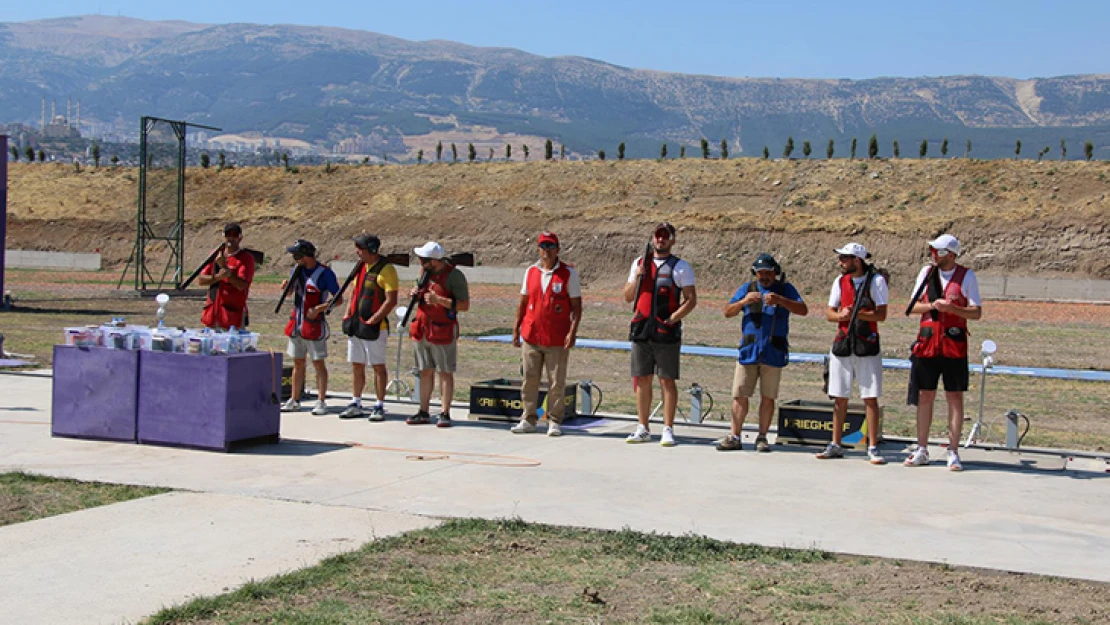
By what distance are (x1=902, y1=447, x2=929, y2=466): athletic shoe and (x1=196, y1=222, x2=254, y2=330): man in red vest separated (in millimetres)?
6879

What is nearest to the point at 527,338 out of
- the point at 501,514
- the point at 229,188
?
the point at 501,514

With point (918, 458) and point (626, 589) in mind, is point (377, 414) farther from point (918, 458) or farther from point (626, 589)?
point (626, 589)

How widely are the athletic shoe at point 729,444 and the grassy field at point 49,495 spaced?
16.1 ft

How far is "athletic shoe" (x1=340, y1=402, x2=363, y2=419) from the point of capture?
13.3 metres

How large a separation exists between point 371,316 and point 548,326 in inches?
76.6

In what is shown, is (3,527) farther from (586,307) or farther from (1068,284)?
(1068,284)

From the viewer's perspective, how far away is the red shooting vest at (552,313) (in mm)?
12320

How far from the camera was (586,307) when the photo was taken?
41.9m

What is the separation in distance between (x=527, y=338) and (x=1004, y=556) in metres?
5.74

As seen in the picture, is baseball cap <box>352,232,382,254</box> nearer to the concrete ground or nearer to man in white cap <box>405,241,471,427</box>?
man in white cap <box>405,241,471,427</box>

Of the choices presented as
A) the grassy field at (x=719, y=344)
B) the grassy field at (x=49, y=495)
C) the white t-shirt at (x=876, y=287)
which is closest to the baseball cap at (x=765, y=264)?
the white t-shirt at (x=876, y=287)

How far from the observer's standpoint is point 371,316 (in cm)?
1306

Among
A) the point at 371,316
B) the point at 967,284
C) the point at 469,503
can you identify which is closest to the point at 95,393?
the point at 371,316

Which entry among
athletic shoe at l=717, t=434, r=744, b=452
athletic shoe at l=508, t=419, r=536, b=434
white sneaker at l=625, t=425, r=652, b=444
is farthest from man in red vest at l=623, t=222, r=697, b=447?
athletic shoe at l=508, t=419, r=536, b=434
